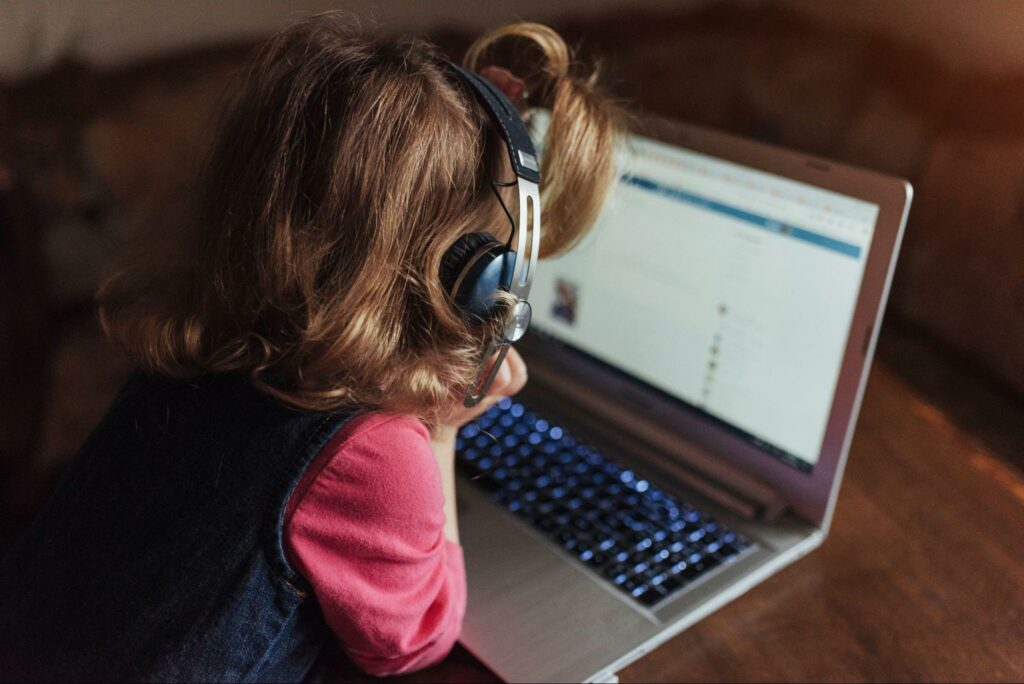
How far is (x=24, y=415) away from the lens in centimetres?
89

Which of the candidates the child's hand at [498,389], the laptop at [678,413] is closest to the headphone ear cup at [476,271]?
the child's hand at [498,389]

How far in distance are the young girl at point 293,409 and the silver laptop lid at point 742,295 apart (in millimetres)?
268

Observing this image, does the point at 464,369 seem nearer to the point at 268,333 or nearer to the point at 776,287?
the point at 268,333

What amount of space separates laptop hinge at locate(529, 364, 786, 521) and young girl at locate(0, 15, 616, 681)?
31cm

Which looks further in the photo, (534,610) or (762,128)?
(762,128)

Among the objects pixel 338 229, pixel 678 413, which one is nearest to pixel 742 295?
pixel 678 413

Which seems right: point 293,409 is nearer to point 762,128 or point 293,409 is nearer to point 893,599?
point 893,599

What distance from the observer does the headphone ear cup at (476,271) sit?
0.60 metres

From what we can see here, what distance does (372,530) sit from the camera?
0.62 metres

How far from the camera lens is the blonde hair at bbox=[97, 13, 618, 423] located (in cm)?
61

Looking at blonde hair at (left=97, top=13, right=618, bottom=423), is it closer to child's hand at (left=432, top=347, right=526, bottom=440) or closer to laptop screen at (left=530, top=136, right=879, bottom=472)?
child's hand at (left=432, top=347, right=526, bottom=440)

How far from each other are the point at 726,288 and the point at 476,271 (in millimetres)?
346

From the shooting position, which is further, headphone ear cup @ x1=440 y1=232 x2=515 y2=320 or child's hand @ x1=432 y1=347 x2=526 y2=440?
child's hand @ x1=432 y1=347 x2=526 y2=440

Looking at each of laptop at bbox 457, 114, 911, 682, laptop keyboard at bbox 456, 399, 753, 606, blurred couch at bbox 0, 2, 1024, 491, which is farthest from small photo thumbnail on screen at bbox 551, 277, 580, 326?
blurred couch at bbox 0, 2, 1024, 491
